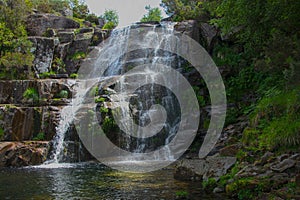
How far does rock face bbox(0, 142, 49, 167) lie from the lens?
16000mm

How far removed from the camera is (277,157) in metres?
8.62

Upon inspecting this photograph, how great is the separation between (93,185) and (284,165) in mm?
5663

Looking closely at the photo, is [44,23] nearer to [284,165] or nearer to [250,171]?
[250,171]

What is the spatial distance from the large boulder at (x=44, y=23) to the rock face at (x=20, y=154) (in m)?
18.0

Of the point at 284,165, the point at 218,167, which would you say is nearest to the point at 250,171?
the point at 284,165

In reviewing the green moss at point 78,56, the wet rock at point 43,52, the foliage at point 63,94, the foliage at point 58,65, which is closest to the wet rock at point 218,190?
the foliage at point 63,94

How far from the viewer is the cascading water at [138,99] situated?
18609 millimetres

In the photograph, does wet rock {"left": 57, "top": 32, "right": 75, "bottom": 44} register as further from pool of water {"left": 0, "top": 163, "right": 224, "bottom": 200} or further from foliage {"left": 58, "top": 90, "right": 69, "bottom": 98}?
pool of water {"left": 0, "top": 163, "right": 224, "bottom": 200}

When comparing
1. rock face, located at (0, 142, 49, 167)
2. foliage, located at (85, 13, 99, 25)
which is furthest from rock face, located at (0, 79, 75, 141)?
foliage, located at (85, 13, 99, 25)

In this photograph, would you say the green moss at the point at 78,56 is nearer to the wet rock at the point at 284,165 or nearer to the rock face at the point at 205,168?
the rock face at the point at 205,168

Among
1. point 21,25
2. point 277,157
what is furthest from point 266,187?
point 21,25

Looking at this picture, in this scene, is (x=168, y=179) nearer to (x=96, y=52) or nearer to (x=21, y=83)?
(x=21, y=83)

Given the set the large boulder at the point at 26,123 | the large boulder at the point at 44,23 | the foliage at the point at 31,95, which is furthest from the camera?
the large boulder at the point at 44,23

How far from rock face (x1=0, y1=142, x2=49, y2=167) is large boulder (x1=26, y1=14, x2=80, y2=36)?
18020mm
